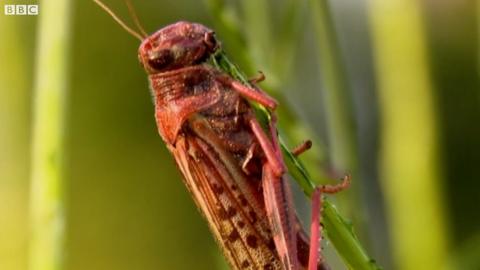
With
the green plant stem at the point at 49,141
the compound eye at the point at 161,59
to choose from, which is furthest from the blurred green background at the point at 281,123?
the compound eye at the point at 161,59

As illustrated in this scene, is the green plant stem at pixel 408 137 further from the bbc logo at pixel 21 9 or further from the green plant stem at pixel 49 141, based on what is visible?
the green plant stem at pixel 49 141

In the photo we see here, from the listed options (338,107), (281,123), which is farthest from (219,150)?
(338,107)

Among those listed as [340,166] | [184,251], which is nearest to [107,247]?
[184,251]

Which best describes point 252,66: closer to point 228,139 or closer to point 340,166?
point 228,139

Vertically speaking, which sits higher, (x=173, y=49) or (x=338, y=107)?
(x=173, y=49)

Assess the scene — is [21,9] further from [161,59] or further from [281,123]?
[281,123]

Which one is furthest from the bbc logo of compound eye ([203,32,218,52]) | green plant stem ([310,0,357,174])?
green plant stem ([310,0,357,174])
